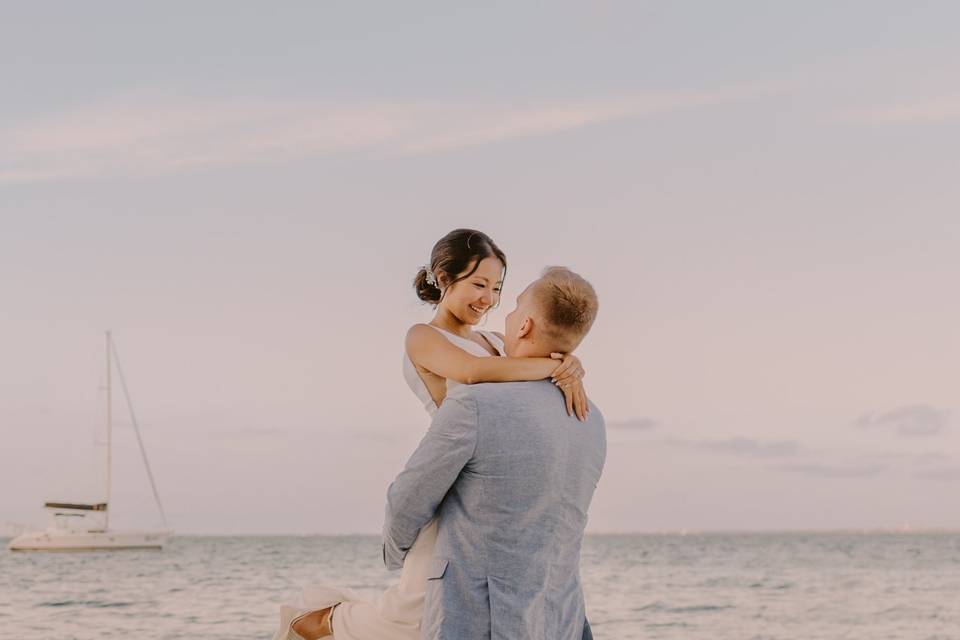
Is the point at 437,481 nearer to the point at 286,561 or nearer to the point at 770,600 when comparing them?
the point at 770,600

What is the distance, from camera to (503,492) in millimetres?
2967

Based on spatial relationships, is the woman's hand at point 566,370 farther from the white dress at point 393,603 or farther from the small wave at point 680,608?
the small wave at point 680,608

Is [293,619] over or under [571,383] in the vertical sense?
under

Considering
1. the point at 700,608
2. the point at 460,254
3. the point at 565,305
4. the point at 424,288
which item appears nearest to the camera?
the point at 565,305

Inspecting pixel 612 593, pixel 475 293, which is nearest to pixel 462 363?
pixel 475 293

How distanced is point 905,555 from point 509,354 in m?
48.5

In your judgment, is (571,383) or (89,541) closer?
(571,383)

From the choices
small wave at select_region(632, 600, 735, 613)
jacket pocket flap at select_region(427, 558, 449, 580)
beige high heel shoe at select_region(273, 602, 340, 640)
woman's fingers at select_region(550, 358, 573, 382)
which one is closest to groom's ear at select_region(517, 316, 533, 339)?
woman's fingers at select_region(550, 358, 573, 382)

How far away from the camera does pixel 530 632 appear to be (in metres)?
3.04

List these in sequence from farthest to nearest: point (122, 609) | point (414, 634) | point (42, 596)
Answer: point (42, 596) → point (122, 609) → point (414, 634)

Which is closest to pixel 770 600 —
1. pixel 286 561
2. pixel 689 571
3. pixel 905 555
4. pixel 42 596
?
pixel 689 571

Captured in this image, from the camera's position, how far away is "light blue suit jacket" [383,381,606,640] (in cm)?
294

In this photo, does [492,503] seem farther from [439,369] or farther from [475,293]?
[475,293]

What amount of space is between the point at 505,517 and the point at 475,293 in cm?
80
